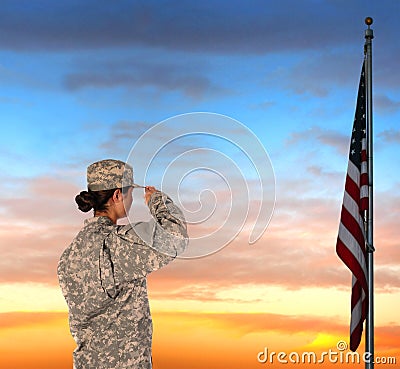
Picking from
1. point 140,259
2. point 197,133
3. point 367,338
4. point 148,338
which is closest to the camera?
point 140,259

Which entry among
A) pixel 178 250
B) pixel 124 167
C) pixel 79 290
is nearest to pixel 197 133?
pixel 124 167

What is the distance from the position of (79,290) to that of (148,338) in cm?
61

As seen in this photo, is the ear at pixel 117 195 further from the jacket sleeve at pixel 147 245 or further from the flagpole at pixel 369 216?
the flagpole at pixel 369 216

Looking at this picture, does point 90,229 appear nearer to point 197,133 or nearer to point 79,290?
point 79,290

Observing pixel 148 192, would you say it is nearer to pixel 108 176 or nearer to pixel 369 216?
pixel 108 176

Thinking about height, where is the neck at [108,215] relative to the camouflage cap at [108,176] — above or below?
below

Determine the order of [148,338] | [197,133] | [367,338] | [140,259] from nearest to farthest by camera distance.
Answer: [140,259], [148,338], [197,133], [367,338]

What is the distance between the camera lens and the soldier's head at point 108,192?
4930 mm

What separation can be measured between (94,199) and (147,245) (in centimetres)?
52

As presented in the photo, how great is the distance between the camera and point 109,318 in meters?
4.95

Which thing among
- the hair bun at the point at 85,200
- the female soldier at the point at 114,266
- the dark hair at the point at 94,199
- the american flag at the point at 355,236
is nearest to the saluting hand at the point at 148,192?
the female soldier at the point at 114,266

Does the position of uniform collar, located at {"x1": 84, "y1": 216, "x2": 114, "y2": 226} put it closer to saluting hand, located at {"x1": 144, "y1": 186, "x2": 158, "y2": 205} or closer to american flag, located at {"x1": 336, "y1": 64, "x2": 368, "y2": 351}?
saluting hand, located at {"x1": 144, "y1": 186, "x2": 158, "y2": 205}

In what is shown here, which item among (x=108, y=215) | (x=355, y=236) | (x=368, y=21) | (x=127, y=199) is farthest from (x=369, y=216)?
(x=108, y=215)

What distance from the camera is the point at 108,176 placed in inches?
195
